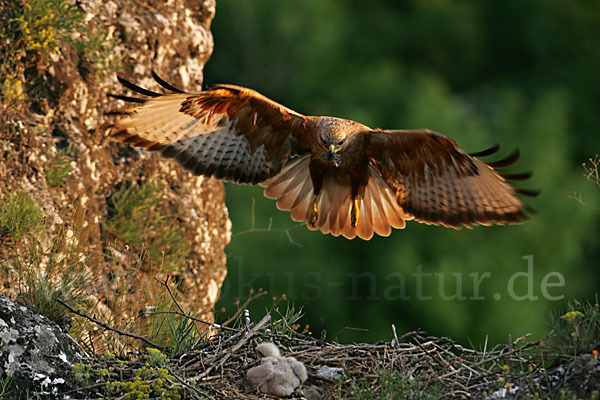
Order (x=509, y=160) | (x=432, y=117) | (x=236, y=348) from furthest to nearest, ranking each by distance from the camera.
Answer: (x=432, y=117), (x=509, y=160), (x=236, y=348)

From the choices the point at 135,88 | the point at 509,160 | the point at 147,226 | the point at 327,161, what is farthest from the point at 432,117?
the point at 135,88

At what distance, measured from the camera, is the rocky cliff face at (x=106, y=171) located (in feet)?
16.4

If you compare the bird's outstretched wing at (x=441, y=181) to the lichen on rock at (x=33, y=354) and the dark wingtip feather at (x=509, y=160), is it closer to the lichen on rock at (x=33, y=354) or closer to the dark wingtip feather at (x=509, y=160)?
the dark wingtip feather at (x=509, y=160)

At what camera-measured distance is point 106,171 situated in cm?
577

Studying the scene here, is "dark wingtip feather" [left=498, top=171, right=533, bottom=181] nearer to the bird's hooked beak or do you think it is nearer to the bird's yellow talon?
the bird's hooked beak

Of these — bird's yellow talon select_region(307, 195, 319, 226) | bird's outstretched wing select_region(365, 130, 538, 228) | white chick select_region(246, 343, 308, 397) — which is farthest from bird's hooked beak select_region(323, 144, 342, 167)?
white chick select_region(246, 343, 308, 397)

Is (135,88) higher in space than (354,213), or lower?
higher

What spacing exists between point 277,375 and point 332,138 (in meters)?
1.91

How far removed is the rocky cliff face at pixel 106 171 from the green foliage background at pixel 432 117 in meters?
6.09

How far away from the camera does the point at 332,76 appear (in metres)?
27.2

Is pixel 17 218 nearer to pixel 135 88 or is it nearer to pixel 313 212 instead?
pixel 135 88

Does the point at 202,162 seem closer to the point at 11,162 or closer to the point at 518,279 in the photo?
the point at 11,162

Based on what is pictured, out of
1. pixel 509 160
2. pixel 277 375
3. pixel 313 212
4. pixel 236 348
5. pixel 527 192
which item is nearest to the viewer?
pixel 277 375

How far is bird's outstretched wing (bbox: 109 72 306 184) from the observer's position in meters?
5.30
